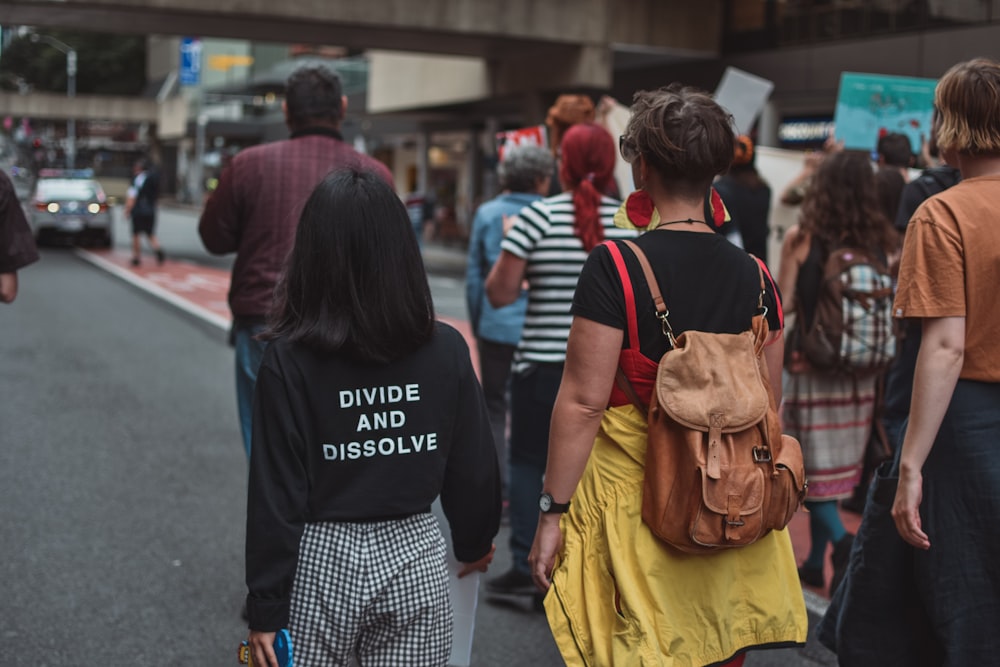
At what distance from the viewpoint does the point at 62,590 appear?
494cm

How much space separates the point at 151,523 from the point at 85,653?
5.65 ft

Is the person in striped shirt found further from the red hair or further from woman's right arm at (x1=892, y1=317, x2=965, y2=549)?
woman's right arm at (x1=892, y1=317, x2=965, y2=549)

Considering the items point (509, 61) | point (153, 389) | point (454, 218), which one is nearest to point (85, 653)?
point (153, 389)

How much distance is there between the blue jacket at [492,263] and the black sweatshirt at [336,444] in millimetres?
2985

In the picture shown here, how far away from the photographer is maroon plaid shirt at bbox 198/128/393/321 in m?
4.64

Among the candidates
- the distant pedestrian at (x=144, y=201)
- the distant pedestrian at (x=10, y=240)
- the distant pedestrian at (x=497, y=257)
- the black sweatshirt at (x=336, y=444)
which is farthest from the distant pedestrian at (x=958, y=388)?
the distant pedestrian at (x=144, y=201)

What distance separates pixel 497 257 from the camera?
5.83 meters

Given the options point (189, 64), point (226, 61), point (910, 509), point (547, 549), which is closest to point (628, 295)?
point (547, 549)

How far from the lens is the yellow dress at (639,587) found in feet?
8.80

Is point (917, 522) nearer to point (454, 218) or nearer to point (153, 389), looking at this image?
point (153, 389)

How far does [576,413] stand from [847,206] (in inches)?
105

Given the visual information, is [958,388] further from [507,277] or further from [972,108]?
[507,277]

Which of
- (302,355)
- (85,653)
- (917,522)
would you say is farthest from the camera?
(85,653)

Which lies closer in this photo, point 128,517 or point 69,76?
point 128,517
